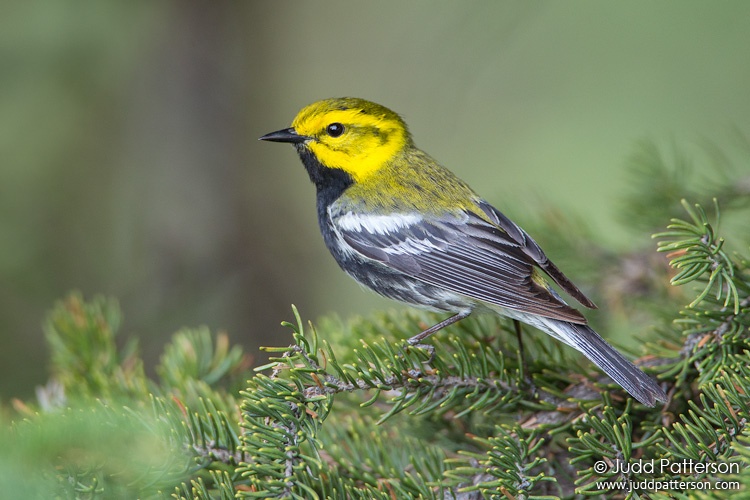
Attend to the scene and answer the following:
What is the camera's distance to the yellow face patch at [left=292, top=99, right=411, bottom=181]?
334 centimetres

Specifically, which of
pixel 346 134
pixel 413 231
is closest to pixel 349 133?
pixel 346 134

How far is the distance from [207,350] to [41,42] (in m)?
2.24

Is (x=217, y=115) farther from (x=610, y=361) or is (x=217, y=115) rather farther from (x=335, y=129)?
(x=610, y=361)

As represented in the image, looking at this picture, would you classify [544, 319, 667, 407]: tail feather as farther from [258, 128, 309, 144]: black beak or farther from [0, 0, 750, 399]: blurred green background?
[258, 128, 309, 144]: black beak

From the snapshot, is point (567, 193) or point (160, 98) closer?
point (160, 98)

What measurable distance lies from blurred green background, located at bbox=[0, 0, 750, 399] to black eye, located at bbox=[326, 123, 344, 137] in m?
0.78

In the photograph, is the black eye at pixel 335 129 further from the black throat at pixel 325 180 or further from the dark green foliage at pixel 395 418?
the dark green foliage at pixel 395 418

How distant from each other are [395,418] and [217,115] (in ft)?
8.49

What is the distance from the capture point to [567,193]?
573cm

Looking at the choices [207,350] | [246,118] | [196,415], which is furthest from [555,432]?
[246,118]

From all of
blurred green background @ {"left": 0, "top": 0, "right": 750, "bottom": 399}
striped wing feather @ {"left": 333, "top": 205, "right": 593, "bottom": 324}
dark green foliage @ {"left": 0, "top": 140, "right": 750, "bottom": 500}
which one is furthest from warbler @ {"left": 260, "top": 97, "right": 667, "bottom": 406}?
blurred green background @ {"left": 0, "top": 0, "right": 750, "bottom": 399}

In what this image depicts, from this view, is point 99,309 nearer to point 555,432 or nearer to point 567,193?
point 555,432

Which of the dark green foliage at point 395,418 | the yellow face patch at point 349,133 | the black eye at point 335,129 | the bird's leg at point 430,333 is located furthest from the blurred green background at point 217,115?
the dark green foliage at point 395,418

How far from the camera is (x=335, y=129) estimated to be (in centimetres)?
339
